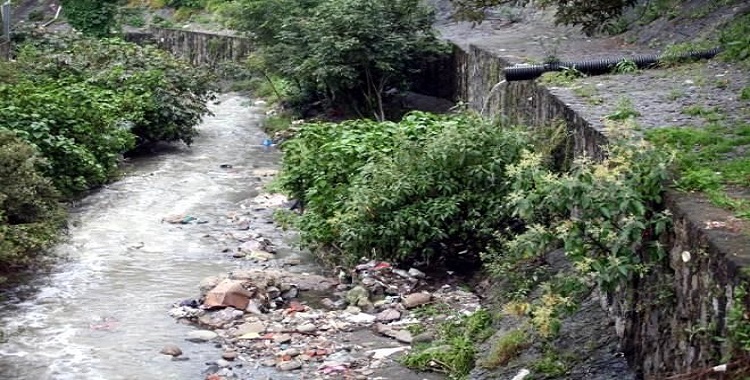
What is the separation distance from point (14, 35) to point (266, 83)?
5.86 m

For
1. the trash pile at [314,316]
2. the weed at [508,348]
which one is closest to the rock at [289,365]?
the trash pile at [314,316]

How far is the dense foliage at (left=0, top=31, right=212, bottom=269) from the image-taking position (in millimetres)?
9945

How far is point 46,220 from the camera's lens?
10.2 meters

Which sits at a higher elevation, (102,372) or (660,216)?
(660,216)

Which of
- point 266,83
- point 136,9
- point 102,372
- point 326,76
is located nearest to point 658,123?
point 102,372

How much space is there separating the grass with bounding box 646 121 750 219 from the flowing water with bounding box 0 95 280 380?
12.9ft

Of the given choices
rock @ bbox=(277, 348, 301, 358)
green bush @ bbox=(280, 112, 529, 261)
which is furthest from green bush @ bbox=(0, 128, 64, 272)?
rock @ bbox=(277, 348, 301, 358)

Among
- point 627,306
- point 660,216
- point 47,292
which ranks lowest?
point 47,292

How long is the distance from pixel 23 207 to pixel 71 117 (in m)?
3.67

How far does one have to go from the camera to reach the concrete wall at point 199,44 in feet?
78.8

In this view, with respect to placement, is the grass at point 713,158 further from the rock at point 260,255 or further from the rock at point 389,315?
the rock at point 260,255

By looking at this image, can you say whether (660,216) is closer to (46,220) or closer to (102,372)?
(102,372)

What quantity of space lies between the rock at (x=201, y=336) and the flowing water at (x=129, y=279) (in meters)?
0.07

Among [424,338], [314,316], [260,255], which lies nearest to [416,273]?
[314,316]
